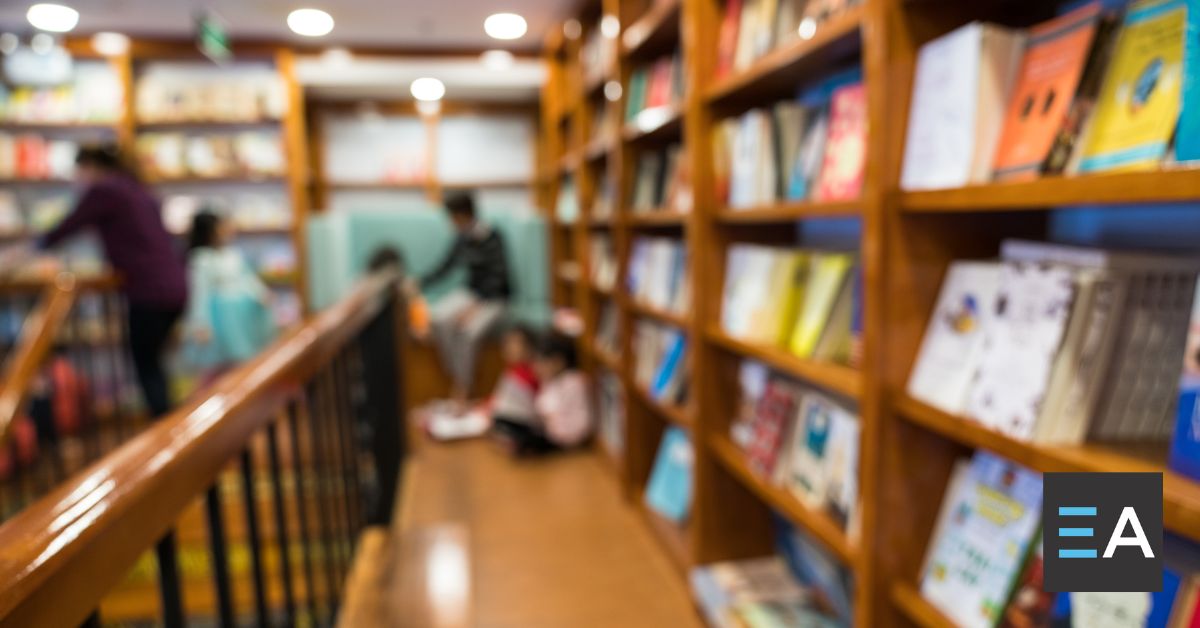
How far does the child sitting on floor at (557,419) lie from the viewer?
3820 mm

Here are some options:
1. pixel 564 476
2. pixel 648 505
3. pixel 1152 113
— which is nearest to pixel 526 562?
pixel 648 505

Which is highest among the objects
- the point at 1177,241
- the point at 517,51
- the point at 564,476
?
the point at 517,51

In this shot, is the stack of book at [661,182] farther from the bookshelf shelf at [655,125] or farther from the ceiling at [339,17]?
the ceiling at [339,17]

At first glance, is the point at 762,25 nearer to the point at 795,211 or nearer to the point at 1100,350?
the point at 795,211

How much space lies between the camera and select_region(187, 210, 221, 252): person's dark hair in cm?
404

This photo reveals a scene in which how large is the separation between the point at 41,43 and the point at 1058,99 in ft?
18.7

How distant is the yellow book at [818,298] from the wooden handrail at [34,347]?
2602 mm

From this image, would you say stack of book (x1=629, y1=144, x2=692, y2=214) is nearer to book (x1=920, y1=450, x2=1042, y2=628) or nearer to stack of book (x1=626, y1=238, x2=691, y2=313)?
stack of book (x1=626, y1=238, x2=691, y2=313)

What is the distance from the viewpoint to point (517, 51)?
5484mm

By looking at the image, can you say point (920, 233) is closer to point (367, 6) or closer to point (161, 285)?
point (161, 285)

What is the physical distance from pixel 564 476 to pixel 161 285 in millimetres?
1945

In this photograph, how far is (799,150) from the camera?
182cm

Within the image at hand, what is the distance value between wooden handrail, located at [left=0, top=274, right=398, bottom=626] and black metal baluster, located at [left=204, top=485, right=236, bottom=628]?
6 centimetres

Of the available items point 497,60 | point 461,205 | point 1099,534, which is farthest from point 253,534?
point 497,60
